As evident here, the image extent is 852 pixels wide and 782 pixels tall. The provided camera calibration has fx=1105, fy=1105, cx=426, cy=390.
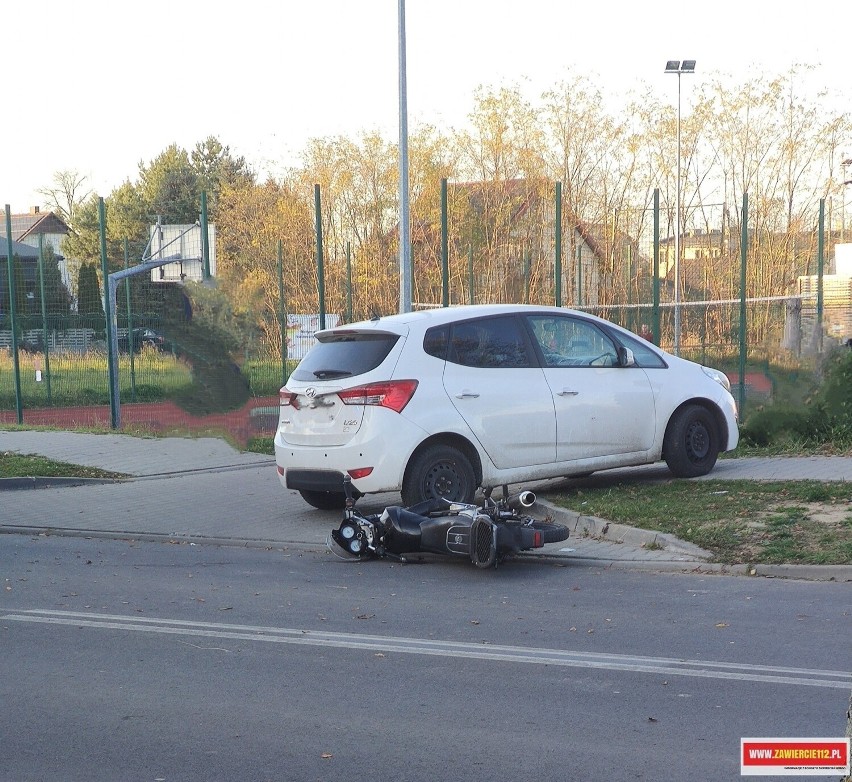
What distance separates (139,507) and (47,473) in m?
2.48

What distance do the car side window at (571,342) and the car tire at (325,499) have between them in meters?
2.43

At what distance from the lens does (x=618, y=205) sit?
2941 cm

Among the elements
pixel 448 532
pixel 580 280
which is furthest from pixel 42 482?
pixel 580 280

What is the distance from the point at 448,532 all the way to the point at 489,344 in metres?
2.50

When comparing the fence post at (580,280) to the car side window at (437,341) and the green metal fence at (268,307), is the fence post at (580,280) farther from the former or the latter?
the car side window at (437,341)

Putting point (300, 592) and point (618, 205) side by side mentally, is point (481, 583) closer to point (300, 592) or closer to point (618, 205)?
point (300, 592)

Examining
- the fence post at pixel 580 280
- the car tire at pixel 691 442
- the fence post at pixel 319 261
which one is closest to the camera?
the car tire at pixel 691 442

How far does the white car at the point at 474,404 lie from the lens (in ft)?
30.7

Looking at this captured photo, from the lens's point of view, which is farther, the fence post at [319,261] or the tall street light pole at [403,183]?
the fence post at [319,261]

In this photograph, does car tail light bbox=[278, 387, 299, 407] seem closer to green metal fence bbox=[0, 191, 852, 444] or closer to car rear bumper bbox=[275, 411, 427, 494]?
car rear bumper bbox=[275, 411, 427, 494]

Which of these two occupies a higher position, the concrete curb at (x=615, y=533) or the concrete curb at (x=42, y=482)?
the concrete curb at (x=615, y=533)

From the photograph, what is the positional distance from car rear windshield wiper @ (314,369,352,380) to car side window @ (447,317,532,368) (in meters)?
0.93

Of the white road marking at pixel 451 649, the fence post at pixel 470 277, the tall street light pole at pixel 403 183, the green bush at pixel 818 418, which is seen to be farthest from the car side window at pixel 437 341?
the fence post at pixel 470 277

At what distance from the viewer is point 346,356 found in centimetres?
974
